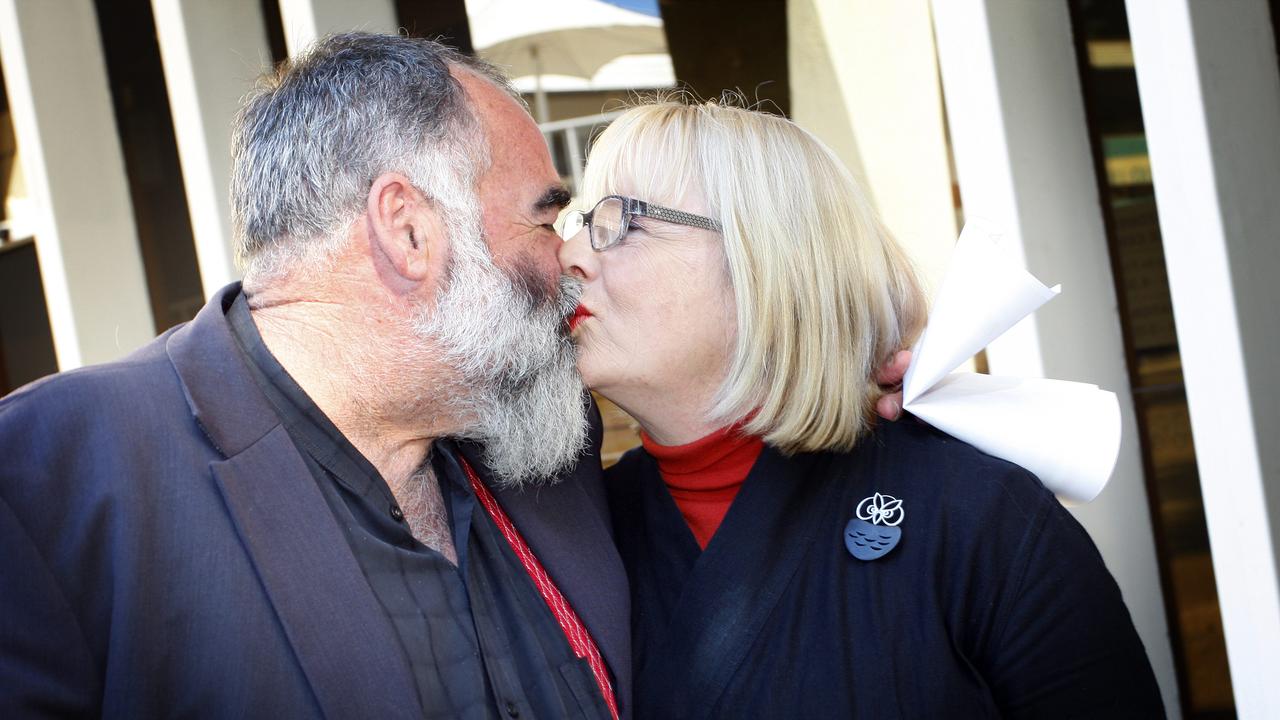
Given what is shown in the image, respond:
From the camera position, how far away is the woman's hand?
237 cm

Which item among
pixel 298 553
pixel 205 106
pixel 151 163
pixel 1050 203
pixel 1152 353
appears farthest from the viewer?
pixel 151 163

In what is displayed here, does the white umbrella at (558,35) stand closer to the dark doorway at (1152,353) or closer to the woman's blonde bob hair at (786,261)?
the dark doorway at (1152,353)

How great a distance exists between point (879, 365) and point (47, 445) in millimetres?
1753

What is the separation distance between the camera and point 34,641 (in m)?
1.49

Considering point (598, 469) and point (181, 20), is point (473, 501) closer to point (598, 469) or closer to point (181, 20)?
point (598, 469)

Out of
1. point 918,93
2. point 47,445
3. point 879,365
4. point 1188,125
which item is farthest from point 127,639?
point 918,93

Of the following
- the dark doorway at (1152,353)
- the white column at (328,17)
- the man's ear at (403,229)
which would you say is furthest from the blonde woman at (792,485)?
the white column at (328,17)

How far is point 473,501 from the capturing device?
231 cm

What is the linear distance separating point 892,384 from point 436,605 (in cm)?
118

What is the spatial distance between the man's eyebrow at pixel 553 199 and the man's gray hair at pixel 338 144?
0.55ft

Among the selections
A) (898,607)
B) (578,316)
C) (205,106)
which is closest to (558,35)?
(205,106)

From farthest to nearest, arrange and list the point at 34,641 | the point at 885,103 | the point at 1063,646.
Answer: the point at 885,103, the point at 1063,646, the point at 34,641

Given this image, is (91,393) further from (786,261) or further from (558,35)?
(558,35)

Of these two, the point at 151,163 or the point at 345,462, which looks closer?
the point at 345,462
